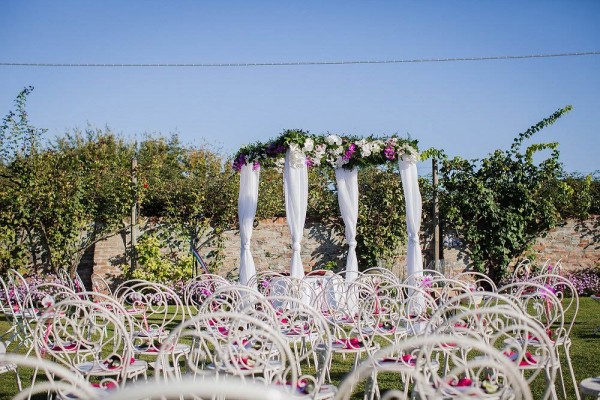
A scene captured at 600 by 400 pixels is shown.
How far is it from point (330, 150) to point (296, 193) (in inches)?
31.0

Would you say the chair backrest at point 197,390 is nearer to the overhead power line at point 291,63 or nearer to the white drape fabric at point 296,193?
the white drape fabric at point 296,193

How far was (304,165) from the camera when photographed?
8023mm

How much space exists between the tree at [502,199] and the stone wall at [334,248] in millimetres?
312

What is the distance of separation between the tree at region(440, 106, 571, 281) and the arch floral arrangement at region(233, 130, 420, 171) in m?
3.73

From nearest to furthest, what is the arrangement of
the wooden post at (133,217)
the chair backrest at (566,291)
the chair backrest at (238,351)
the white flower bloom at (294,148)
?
1. the chair backrest at (238,351)
2. the chair backrest at (566,291)
3. the white flower bloom at (294,148)
4. the wooden post at (133,217)

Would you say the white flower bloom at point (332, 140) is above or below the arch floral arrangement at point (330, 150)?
above

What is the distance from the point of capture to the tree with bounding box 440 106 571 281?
37.5 ft

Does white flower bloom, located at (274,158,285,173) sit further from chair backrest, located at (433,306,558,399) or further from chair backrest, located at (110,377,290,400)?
chair backrest, located at (110,377,290,400)

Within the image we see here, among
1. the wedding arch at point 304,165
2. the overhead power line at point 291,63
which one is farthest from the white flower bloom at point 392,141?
the overhead power line at point 291,63

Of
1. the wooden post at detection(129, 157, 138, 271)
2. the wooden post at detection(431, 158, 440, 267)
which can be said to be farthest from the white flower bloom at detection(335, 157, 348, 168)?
the wooden post at detection(129, 157, 138, 271)

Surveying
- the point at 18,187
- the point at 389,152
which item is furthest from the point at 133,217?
the point at 389,152

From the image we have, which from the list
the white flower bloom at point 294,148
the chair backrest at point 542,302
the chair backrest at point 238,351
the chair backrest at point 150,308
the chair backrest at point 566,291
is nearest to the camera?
the chair backrest at point 238,351

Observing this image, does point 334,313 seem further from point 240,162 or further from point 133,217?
point 133,217

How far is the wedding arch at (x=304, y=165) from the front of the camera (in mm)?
7992
